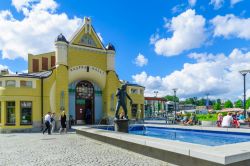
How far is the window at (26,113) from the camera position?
78.1ft

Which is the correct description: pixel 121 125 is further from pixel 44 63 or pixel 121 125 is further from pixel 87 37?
pixel 44 63

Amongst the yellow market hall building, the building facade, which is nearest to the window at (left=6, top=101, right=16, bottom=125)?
the yellow market hall building

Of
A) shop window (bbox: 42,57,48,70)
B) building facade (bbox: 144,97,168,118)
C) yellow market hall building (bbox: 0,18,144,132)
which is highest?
shop window (bbox: 42,57,48,70)

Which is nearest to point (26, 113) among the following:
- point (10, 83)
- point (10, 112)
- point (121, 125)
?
point (10, 112)

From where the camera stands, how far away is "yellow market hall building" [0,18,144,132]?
925 inches

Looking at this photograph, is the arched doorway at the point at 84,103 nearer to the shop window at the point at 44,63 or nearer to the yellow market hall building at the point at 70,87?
the yellow market hall building at the point at 70,87

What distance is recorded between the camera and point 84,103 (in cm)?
2872

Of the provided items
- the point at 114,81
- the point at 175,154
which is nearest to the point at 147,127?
the point at 114,81

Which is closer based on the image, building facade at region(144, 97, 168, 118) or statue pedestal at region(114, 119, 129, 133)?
statue pedestal at region(114, 119, 129, 133)

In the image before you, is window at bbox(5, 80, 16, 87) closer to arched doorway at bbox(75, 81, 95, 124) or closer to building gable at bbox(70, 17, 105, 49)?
arched doorway at bbox(75, 81, 95, 124)

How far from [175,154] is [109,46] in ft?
73.8

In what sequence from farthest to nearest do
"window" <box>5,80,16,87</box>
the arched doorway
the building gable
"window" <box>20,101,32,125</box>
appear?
the arched doorway
the building gable
"window" <box>20,101,32,125</box>
"window" <box>5,80,16,87</box>

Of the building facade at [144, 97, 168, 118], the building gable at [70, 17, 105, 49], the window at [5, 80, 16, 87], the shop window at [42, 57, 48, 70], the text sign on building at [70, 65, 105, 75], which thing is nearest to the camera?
the window at [5, 80, 16, 87]

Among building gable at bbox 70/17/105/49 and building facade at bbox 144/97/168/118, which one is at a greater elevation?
building gable at bbox 70/17/105/49
